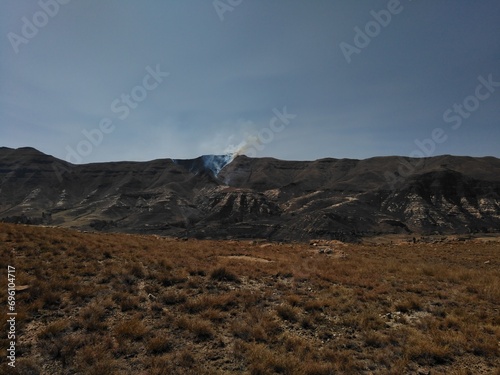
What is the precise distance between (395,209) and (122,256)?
18230 centimetres

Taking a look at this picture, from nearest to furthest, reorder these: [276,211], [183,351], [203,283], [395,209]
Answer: [183,351] < [203,283] < [395,209] < [276,211]

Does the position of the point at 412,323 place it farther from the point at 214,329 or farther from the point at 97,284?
the point at 97,284

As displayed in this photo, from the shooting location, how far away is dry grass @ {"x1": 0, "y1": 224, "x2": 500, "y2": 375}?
706 centimetres

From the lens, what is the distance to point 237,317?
9.61 metres

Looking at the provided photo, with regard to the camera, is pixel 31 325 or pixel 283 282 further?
pixel 283 282

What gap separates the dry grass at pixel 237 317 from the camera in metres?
7.06

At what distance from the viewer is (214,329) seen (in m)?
8.73

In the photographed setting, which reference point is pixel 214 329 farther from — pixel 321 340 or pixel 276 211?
pixel 276 211

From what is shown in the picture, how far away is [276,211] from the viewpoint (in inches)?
7377

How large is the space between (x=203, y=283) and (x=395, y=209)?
182719 millimetres

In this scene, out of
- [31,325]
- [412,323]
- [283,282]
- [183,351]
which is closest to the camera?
[183,351]

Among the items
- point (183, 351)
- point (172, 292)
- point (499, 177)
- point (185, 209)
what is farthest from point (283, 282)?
point (499, 177)

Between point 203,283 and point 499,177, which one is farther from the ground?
point 499,177

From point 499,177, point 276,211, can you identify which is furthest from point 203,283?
point 499,177
